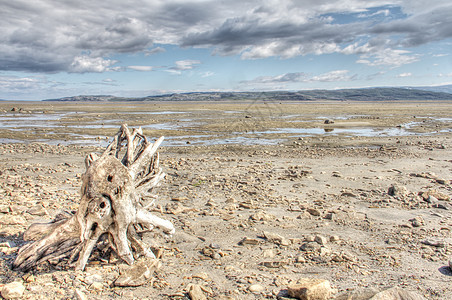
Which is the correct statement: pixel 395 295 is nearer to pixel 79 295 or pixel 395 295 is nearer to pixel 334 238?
pixel 334 238

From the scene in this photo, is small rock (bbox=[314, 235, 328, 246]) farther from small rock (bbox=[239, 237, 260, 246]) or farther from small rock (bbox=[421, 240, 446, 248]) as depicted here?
small rock (bbox=[421, 240, 446, 248])

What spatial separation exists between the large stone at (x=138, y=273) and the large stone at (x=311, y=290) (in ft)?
6.99

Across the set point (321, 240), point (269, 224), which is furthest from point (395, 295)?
point (269, 224)

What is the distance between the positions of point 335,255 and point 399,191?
16.2 feet

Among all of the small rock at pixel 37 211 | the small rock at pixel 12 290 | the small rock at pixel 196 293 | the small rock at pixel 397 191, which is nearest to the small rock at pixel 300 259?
the small rock at pixel 196 293

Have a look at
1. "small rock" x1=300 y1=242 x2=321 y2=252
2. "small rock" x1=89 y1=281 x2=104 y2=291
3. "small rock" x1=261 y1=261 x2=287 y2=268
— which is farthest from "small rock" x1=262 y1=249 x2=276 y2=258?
"small rock" x1=89 y1=281 x2=104 y2=291

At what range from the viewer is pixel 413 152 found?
666 inches

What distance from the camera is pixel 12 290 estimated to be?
421 centimetres

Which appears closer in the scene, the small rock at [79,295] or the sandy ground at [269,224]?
the small rock at [79,295]

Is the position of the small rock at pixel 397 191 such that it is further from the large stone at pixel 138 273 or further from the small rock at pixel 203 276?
the large stone at pixel 138 273

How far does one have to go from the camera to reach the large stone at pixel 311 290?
4355 millimetres

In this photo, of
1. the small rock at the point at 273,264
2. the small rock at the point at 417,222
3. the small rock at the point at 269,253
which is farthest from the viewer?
the small rock at the point at 417,222

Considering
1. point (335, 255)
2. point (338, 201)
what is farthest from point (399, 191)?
point (335, 255)

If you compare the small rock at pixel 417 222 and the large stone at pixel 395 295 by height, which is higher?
the large stone at pixel 395 295
